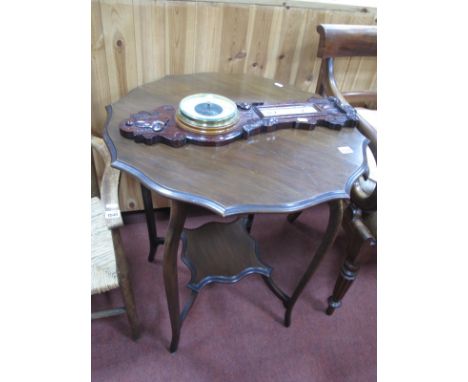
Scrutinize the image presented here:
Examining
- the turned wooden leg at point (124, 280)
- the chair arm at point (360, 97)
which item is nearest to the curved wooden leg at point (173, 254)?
the turned wooden leg at point (124, 280)

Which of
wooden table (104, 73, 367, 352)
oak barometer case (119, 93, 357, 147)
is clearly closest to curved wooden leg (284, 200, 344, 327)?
wooden table (104, 73, 367, 352)

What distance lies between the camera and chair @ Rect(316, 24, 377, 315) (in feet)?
3.67

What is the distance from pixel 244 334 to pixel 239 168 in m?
0.83

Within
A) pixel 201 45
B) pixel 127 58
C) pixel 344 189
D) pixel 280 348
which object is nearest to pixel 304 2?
pixel 201 45

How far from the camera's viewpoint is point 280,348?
1265mm

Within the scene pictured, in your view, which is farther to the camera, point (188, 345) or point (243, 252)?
point (243, 252)

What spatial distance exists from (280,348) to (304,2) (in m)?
1.47

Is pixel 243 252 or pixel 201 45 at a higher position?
pixel 201 45

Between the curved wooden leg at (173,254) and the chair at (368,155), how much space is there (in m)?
0.68

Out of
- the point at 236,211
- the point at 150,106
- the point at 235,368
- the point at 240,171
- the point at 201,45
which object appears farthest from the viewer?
the point at 201,45

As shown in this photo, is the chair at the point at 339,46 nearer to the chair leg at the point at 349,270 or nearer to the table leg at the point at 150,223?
the chair leg at the point at 349,270

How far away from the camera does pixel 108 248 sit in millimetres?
1002

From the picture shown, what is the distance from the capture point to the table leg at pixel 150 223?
131 centimetres

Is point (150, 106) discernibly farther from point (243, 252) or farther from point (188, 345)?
point (188, 345)
